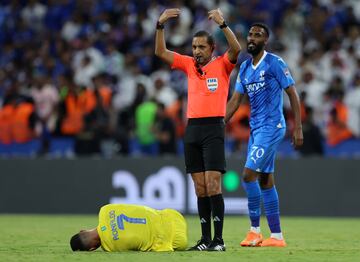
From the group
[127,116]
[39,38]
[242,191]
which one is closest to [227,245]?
[242,191]

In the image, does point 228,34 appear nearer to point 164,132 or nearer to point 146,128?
point 164,132

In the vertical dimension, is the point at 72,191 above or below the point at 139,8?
below

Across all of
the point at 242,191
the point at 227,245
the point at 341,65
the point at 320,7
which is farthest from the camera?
the point at 320,7

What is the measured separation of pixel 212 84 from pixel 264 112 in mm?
920

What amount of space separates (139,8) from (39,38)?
258 centimetres

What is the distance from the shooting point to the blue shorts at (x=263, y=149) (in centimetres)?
1141

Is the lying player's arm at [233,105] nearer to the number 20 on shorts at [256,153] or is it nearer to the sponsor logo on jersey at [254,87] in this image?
the sponsor logo on jersey at [254,87]

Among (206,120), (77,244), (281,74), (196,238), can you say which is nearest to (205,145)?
(206,120)

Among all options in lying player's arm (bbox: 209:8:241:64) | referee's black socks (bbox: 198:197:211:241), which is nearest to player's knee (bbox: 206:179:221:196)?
referee's black socks (bbox: 198:197:211:241)

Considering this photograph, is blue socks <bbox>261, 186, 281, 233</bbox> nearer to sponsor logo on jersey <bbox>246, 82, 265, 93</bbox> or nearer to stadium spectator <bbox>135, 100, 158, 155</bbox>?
sponsor logo on jersey <bbox>246, 82, 265, 93</bbox>

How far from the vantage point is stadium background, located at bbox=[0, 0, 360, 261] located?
18719 millimetres

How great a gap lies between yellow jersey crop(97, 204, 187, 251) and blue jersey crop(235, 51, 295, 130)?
5.45 feet

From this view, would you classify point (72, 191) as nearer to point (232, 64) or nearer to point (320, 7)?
point (320, 7)

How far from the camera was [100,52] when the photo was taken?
22.9m
